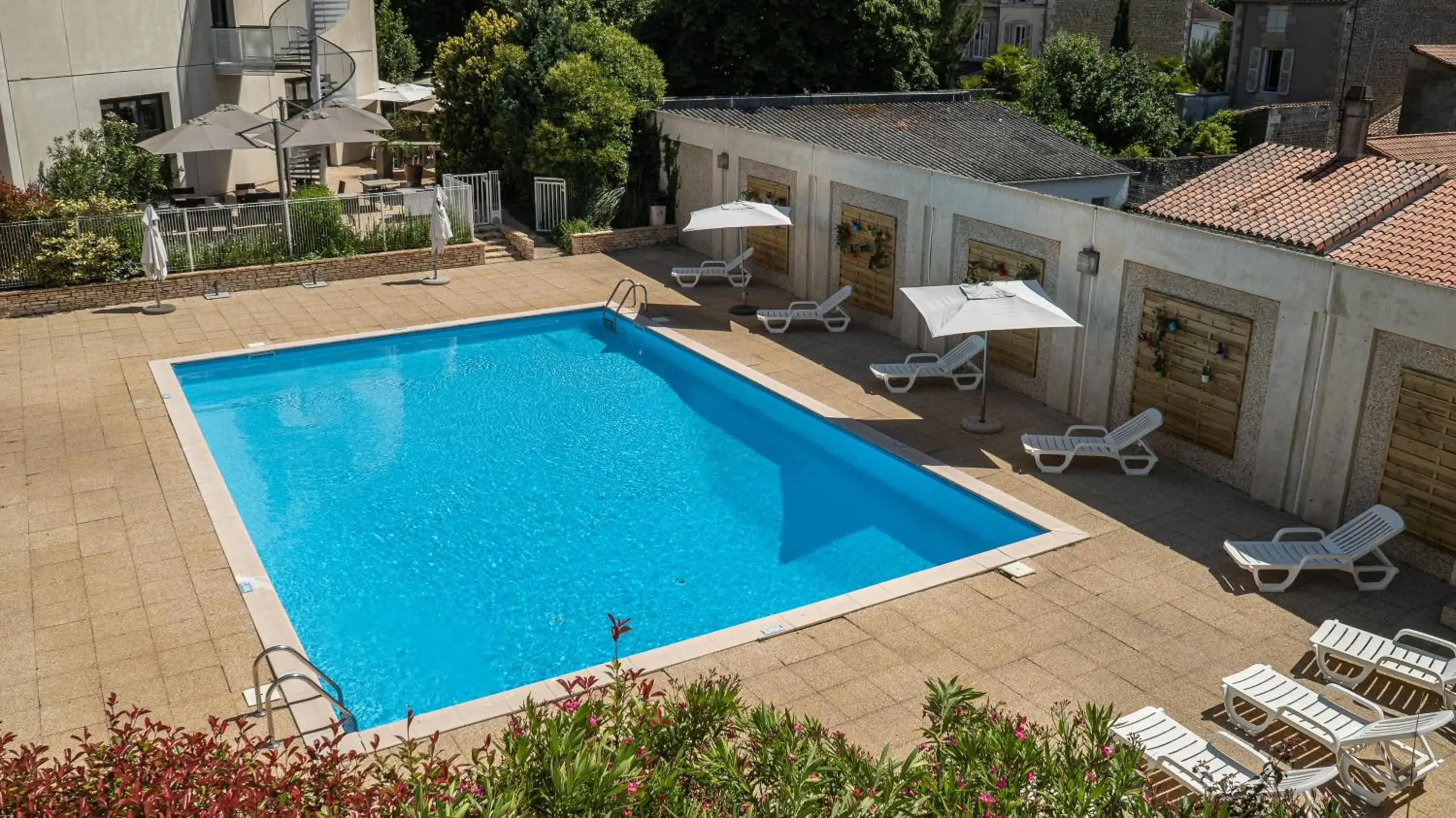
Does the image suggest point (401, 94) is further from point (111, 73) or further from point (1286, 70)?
point (1286, 70)

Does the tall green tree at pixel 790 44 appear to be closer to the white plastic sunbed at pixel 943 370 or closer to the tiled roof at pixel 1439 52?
the tiled roof at pixel 1439 52

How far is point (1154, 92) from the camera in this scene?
3975cm

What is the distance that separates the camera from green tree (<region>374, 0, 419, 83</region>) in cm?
4162

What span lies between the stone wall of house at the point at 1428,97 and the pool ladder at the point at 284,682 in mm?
35558

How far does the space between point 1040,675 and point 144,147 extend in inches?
755

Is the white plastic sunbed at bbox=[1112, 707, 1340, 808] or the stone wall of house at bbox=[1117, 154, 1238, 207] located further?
the stone wall of house at bbox=[1117, 154, 1238, 207]

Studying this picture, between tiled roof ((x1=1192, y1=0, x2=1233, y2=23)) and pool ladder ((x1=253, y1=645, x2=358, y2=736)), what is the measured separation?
5118cm

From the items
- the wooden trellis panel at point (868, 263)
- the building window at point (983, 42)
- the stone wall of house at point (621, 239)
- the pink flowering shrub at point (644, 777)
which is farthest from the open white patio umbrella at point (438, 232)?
the building window at point (983, 42)

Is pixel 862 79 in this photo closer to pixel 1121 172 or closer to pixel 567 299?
pixel 1121 172

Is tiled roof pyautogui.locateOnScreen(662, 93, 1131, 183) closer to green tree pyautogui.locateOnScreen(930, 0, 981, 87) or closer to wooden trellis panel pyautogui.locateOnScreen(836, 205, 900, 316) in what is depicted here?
wooden trellis panel pyautogui.locateOnScreen(836, 205, 900, 316)

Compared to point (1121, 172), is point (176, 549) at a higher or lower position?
lower

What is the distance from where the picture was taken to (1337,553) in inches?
458

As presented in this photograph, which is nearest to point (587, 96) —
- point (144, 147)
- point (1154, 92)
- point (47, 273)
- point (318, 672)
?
point (144, 147)

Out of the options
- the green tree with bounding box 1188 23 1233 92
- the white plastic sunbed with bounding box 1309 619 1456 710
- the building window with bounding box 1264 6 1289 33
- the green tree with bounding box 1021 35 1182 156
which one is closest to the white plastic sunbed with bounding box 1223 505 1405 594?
the white plastic sunbed with bounding box 1309 619 1456 710
